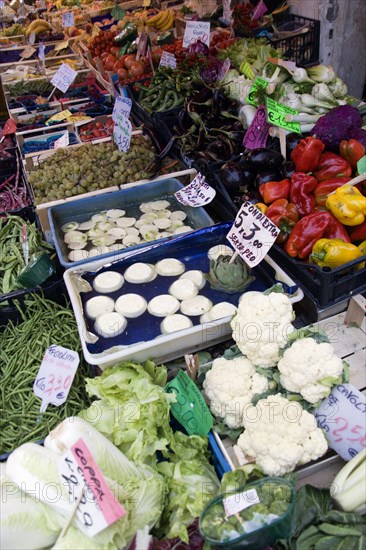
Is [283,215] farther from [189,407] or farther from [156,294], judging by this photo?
[189,407]

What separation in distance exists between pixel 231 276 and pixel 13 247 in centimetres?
148

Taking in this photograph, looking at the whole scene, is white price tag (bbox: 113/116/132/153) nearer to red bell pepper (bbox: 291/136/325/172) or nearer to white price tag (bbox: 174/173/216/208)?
white price tag (bbox: 174/173/216/208)

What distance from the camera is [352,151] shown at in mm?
2756

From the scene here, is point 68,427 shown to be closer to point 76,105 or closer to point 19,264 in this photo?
point 19,264

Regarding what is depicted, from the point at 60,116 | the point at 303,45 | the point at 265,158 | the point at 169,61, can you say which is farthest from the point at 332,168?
the point at 60,116

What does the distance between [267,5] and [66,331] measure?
17.6 feet

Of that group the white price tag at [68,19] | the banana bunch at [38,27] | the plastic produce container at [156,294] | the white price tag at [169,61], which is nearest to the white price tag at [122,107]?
the white price tag at [169,61]

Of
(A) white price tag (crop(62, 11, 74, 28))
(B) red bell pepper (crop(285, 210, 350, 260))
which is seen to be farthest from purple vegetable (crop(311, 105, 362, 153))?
(A) white price tag (crop(62, 11, 74, 28))

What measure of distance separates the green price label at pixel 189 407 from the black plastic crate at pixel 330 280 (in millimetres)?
754

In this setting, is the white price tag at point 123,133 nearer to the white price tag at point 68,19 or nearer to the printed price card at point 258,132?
the printed price card at point 258,132

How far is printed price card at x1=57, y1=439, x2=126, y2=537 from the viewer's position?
142 cm

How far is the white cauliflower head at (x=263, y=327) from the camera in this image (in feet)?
6.35

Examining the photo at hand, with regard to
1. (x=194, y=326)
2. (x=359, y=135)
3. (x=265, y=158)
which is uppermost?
(x=359, y=135)

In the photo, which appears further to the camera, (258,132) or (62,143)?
(62,143)
